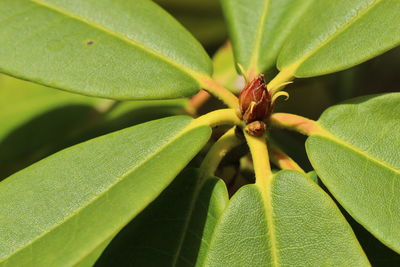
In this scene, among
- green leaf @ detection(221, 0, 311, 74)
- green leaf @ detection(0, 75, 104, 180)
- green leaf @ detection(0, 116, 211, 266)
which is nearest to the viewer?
green leaf @ detection(0, 116, 211, 266)

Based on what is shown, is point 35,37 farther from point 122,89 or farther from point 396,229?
point 396,229

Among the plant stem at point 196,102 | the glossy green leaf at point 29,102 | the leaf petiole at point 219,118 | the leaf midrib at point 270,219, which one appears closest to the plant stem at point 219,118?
the leaf petiole at point 219,118

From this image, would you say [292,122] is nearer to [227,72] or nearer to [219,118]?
[219,118]

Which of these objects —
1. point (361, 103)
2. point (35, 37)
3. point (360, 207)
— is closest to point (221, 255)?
point (360, 207)

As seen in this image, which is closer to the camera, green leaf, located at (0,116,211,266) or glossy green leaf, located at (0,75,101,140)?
green leaf, located at (0,116,211,266)

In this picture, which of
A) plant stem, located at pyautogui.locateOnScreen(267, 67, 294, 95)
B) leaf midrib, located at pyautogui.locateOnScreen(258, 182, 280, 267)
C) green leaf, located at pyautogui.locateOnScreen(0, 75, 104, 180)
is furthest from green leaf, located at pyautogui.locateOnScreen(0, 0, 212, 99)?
green leaf, located at pyautogui.locateOnScreen(0, 75, 104, 180)

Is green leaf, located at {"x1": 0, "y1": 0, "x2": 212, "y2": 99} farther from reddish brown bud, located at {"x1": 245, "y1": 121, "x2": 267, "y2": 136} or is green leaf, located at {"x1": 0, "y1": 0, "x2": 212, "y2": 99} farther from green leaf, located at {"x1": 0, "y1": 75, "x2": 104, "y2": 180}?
green leaf, located at {"x1": 0, "y1": 75, "x2": 104, "y2": 180}

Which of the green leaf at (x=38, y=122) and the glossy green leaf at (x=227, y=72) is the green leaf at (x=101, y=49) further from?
the glossy green leaf at (x=227, y=72)
